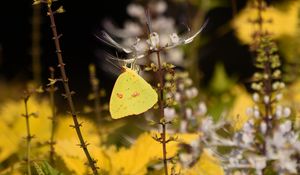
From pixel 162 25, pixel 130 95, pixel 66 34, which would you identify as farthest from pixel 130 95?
pixel 66 34

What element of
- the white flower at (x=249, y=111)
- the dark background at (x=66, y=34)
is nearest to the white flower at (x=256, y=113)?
the white flower at (x=249, y=111)

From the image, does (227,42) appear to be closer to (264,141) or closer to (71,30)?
(71,30)

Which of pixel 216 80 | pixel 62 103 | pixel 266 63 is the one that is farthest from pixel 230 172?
pixel 62 103

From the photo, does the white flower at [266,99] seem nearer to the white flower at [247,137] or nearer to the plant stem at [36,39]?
the white flower at [247,137]

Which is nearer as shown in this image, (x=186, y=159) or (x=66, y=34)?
(x=186, y=159)

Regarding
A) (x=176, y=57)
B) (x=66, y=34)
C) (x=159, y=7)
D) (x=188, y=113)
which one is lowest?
(x=188, y=113)

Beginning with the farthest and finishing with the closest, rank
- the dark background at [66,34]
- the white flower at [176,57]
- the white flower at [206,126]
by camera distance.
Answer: the dark background at [66,34] → the white flower at [176,57] → the white flower at [206,126]

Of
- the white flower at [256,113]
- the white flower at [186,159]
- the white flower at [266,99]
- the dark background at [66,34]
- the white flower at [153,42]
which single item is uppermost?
the dark background at [66,34]

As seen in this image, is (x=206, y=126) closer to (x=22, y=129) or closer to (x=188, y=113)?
(x=188, y=113)

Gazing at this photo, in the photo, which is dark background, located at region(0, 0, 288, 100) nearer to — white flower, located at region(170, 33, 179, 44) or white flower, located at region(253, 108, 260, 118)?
white flower, located at region(253, 108, 260, 118)

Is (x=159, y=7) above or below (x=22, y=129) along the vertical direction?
above
